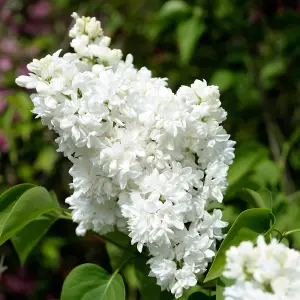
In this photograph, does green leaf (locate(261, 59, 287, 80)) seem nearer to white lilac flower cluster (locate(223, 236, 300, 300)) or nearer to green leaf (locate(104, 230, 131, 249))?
green leaf (locate(104, 230, 131, 249))

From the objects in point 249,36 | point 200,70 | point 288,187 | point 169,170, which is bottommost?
point 288,187

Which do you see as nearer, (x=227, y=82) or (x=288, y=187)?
(x=288, y=187)

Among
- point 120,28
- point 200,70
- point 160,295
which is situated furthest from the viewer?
point 120,28

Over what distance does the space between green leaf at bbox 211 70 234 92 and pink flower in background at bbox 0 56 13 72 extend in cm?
81

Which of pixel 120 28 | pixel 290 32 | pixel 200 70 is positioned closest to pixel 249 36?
pixel 290 32

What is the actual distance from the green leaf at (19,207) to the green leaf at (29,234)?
0.36 feet

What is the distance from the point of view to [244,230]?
764 millimetres

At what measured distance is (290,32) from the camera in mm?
1769

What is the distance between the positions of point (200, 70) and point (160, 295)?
1.18 metres

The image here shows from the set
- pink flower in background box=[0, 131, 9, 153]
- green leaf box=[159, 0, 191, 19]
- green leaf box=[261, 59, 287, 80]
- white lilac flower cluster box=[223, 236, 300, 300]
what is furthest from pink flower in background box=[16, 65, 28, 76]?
white lilac flower cluster box=[223, 236, 300, 300]

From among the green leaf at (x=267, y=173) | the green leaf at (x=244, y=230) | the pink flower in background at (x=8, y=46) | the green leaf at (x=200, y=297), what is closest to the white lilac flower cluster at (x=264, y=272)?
the green leaf at (x=244, y=230)

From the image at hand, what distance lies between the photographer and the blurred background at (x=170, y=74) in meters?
1.67

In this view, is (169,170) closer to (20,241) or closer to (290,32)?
(20,241)

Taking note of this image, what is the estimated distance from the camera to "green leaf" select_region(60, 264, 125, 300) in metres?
0.85
